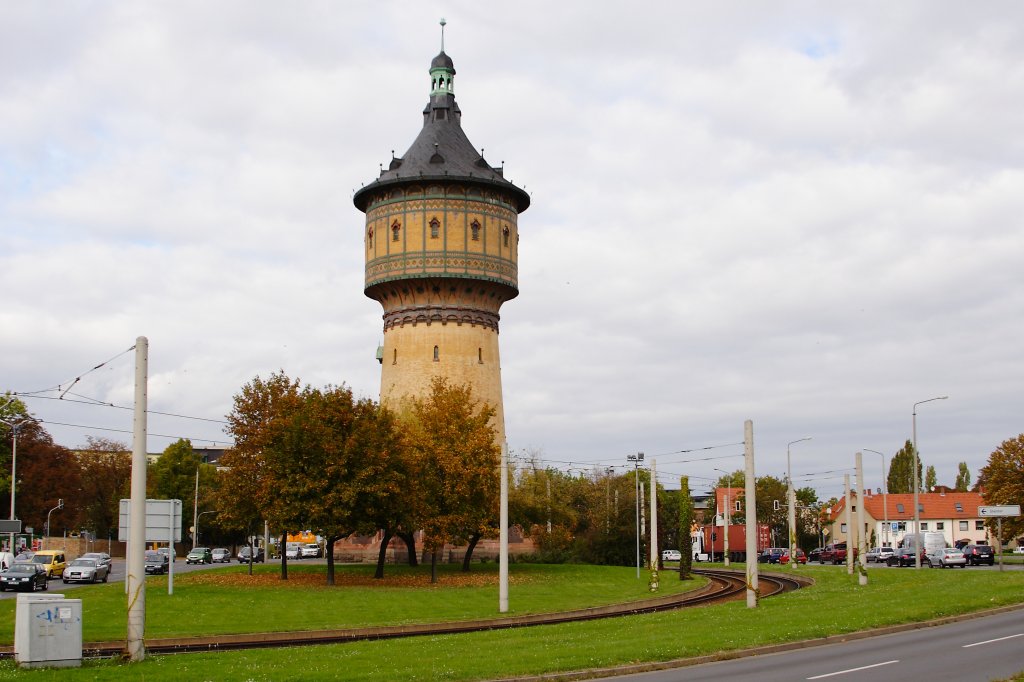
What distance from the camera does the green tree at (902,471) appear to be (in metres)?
136

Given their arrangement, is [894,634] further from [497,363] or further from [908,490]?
[908,490]

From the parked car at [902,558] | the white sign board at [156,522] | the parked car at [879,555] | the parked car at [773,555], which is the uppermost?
the white sign board at [156,522]

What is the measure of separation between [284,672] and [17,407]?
74.5m

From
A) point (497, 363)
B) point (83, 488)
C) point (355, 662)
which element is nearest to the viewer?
point (355, 662)

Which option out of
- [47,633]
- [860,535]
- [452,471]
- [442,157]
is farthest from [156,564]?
[47,633]

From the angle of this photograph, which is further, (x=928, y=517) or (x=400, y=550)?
(x=928, y=517)

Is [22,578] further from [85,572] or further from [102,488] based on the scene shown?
[102,488]

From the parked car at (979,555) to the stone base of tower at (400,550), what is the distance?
2704 cm

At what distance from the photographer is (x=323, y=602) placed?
40938mm

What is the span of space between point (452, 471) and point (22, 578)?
64.5ft

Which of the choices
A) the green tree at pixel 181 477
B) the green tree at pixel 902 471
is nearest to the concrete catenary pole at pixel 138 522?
the green tree at pixel 181 477

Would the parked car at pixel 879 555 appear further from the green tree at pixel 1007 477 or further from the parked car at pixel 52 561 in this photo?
the parked car at pixel 52 561

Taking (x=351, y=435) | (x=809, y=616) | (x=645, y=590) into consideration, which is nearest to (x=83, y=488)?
(x=351, y=435)

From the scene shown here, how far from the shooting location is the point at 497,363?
69188 mm
